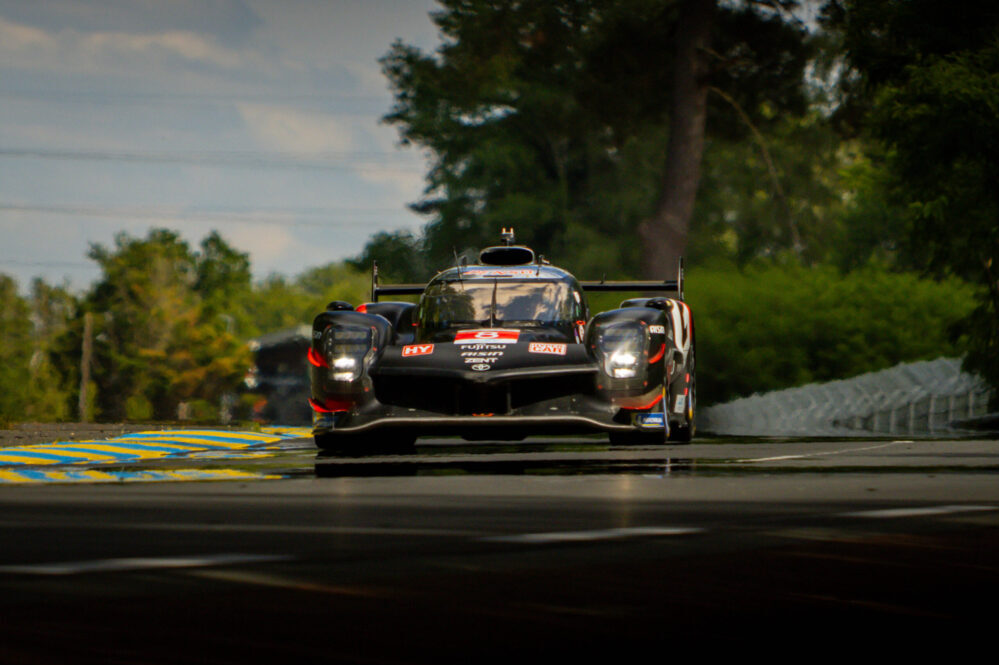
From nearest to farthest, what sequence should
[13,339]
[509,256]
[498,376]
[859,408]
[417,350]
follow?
[498,376], [417,350], [509,256], [859,408], [13,339]

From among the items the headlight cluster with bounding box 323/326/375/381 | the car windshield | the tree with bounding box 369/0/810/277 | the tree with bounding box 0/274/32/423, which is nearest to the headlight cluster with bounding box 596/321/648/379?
the car windshield

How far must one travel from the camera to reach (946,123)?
23.2m

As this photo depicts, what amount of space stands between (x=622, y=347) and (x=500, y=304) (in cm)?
173

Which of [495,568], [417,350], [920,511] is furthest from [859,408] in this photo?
[495,568]

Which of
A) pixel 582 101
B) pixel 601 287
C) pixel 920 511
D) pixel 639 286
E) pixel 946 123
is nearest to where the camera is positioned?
pixel 920 511

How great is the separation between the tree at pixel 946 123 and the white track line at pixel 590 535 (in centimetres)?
1701

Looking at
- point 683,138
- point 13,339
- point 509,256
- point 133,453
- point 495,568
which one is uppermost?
point 13,339

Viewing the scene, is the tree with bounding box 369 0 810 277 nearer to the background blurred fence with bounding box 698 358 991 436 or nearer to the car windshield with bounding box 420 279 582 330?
the background blurred fence with bounding box 698 358 991 436

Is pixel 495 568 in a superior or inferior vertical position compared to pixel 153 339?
inferior

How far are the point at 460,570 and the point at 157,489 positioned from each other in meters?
4.45

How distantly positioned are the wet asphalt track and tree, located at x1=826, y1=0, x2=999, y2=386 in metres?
13.6

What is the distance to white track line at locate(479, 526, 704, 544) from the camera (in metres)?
6.58

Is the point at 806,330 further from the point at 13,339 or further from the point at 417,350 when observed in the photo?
the point at 13,339

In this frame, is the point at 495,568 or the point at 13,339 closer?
the point at 495,568
